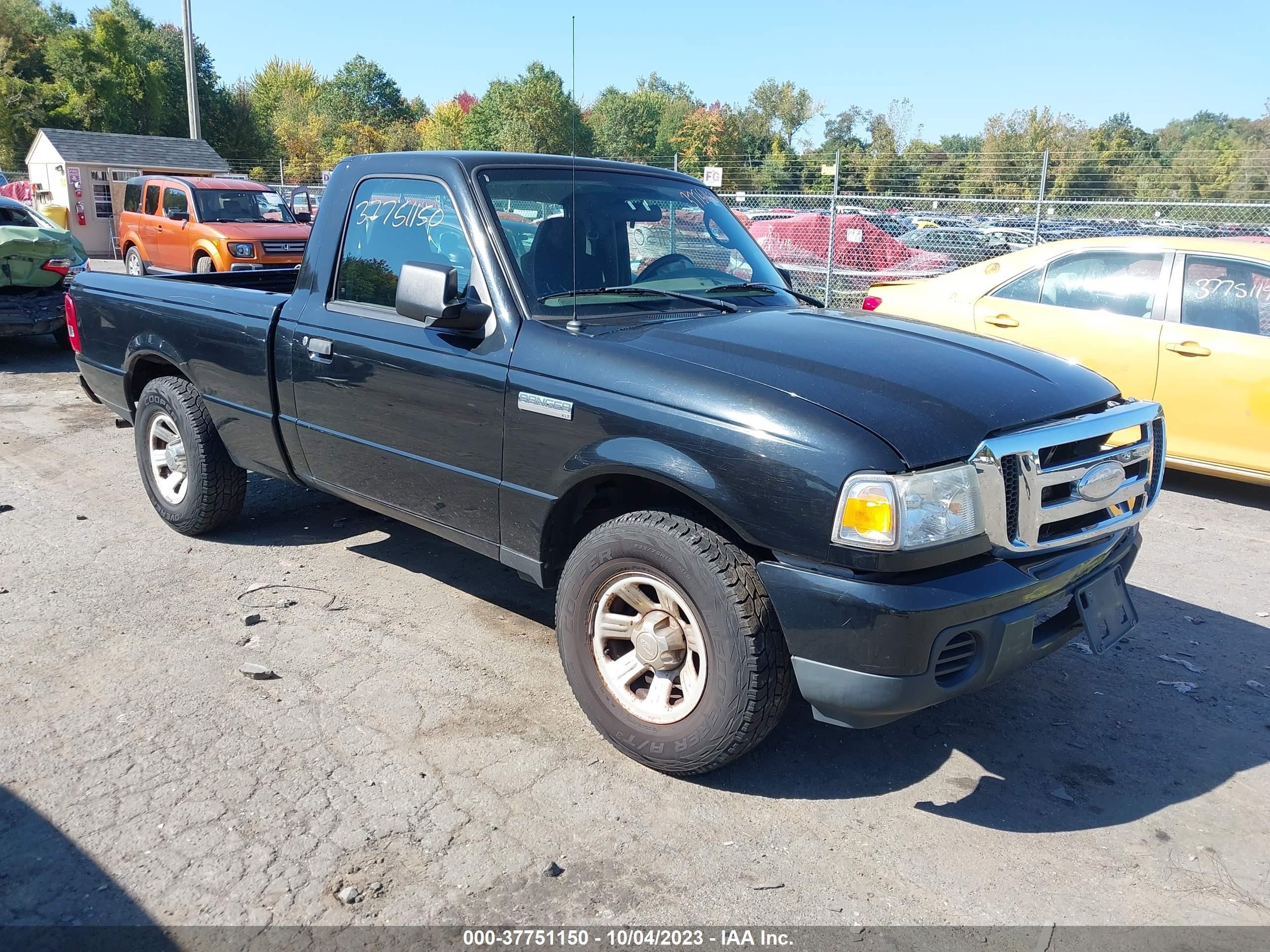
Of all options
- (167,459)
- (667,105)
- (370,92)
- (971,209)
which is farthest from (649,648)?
(370,92)

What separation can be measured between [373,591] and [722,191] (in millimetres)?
16468

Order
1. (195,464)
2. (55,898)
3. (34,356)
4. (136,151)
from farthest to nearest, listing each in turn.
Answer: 1. (136,151)
2. (34,356)
3. (195,464)
4. (55,898)

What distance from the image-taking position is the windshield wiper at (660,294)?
12.4 feet

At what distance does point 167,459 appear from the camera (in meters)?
5.43

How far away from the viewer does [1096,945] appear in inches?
101

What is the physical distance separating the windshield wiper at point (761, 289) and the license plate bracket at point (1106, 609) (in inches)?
66.9

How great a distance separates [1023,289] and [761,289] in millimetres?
3688

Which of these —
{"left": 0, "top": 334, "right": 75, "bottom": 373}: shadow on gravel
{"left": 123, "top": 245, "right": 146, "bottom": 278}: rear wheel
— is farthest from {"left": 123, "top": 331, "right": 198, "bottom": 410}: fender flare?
{"left": 123, "top": 245, "right": 146, "bottom": 278}: rear wheel

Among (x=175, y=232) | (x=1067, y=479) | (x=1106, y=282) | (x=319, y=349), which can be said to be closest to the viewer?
(x=1067, y=479)

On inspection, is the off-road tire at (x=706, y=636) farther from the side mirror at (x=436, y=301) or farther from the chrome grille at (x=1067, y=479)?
the side mirror at (x=436, y=301)

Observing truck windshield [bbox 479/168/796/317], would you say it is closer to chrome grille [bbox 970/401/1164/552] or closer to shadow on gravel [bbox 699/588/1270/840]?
chrome grille [bbox 970/401/1164/552]

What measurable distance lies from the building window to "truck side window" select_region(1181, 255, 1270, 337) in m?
26.2

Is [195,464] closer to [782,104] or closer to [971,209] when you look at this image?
[971,209]

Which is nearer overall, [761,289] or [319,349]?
[319,349]
